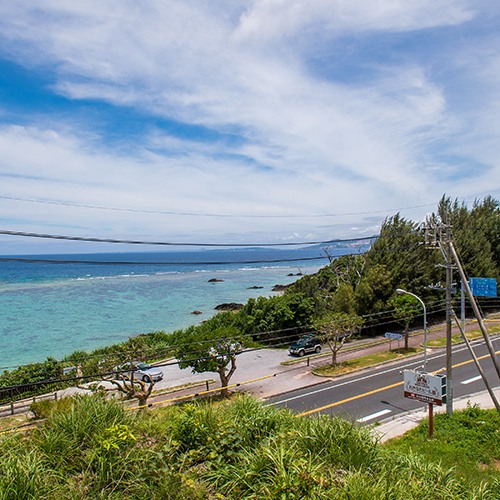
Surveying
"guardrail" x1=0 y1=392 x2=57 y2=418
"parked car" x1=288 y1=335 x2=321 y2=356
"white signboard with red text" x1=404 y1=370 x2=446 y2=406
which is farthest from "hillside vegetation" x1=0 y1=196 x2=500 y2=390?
"white signboard with red text" x1=404 y1=370 x2=446 y2=406

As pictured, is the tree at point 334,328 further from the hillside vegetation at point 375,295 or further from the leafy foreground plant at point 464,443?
the leafy foreground plant at point 464,443

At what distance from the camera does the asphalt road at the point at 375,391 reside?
18.1 metres

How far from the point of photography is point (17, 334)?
53.0 metres

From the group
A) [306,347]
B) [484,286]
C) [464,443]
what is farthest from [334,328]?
[464,443]

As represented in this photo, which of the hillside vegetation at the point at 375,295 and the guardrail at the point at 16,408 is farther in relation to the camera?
the hillside vegetation at the point at 375,295

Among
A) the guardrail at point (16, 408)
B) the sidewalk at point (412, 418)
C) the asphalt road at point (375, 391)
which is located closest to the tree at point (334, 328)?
the asphalt road at point (375, 391)

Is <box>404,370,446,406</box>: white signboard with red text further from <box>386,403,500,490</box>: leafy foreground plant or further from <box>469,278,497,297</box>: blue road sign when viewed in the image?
<box>469,278,497,297</box>: blue road sign

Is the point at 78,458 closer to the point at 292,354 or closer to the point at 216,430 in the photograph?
the point at 216,430

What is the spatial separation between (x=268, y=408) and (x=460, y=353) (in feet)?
89.4

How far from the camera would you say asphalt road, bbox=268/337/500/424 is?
18078 millimetres

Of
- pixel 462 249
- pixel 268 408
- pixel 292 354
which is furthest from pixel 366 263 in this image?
pixel 268 408

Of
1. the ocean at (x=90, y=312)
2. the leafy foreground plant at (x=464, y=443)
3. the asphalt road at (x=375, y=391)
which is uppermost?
the leafy foreground plant at (x=464, y=443)

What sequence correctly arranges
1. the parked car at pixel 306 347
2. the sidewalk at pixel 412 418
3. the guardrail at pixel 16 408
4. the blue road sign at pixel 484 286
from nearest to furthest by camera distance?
the sidewalk at pixel 412 418 < the guardrail at pixel 16 408 < the blue road sign at pixel 484 286 < the parked car at pixel 306 347

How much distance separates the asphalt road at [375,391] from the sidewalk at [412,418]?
569 mm
